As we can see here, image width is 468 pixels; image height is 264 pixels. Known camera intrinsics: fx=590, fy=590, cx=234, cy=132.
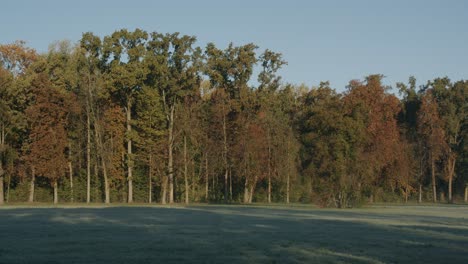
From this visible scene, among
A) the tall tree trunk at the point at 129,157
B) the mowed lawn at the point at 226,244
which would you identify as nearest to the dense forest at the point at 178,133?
the tall tree trunk at the point at 129,157

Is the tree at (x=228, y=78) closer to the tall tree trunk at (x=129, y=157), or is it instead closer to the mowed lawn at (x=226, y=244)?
the tall tree trunk at (x=129, y=157)

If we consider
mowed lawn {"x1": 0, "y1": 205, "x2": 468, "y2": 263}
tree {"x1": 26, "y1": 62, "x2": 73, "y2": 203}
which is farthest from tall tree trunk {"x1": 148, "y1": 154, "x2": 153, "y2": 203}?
mowed lawn {"x1": 0, "y1": 205, "x2": 468, "y2": 263}

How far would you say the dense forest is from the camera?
58.9 meters

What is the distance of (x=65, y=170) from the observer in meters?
66.8

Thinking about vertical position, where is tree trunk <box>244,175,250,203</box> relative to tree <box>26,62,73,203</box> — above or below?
below

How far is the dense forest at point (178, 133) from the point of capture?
58875mm

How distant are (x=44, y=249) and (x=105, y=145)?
50057mm

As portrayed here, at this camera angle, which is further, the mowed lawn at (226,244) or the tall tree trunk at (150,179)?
the tall tree trunk at (150,179)

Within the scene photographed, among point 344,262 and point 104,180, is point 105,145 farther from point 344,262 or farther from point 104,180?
point 344,262

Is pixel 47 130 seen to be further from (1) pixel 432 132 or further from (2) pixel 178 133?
(1) pixel 432 132

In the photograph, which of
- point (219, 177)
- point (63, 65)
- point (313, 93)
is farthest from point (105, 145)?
point (313, 93)

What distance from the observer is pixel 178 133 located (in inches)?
2697

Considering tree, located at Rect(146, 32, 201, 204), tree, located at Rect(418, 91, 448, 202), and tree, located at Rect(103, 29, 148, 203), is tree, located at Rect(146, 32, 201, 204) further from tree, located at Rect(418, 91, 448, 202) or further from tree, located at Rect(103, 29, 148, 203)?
tree, located at Rect(418, 91, 448, 202)

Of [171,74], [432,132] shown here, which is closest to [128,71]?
[171,74]
